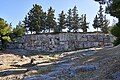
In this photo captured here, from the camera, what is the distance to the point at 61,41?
5453 centimetres

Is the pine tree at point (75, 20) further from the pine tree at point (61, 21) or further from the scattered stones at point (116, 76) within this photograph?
the scattered stones at point (116, 76)

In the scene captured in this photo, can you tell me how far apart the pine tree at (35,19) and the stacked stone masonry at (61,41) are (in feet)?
24.1


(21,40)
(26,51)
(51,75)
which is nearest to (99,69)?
(51,75)

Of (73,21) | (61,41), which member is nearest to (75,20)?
(73,21)

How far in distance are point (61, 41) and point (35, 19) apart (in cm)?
1112

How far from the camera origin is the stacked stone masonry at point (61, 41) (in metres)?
54.0

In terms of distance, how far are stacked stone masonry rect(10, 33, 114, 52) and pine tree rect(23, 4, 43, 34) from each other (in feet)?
24.1

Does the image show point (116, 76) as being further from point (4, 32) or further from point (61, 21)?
point (61, 21)

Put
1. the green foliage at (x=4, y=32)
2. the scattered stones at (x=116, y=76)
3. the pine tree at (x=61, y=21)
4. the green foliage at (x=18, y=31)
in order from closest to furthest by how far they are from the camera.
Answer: the scattered stones at (x=116, y=76) < the green foliage at (x=4, y=32) < the green foliage at (x=18, y=31) < the pine tree at (x=61, y=21)

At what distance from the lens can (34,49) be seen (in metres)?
53.9

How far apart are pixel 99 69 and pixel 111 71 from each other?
7.46 feet

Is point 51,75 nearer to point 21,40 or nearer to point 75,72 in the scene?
point 75,72

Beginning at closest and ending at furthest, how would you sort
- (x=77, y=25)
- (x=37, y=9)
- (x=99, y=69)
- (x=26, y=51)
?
(x=99, y=69), (x=26, y=51), (x=37, y=9), (x=77, y=25)

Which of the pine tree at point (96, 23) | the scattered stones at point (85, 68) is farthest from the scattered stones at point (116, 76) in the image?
the pine tree at point (96, 23)
